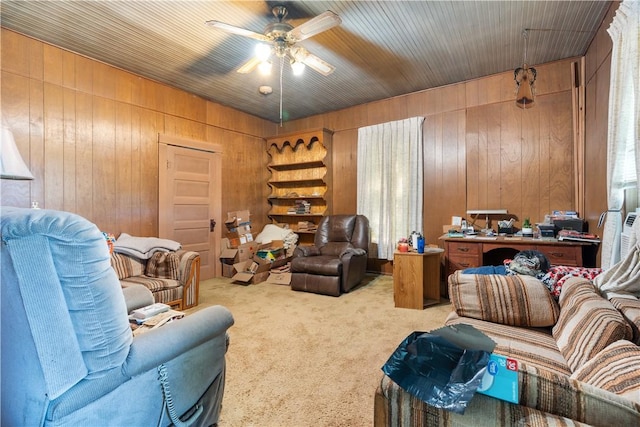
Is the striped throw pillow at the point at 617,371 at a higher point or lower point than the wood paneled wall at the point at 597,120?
lower

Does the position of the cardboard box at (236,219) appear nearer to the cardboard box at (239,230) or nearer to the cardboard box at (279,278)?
the cardboard box at (239,230)

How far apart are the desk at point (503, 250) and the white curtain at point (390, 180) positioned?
99cm

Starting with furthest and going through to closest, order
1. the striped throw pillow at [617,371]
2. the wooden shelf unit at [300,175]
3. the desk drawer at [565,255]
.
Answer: the wooden shelf unit at [300,175] < the desk drawer at [565,255] < the striped throw pillow at [617,371]

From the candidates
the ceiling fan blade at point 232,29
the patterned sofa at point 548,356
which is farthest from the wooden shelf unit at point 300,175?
the patterned sofa at point 548,356

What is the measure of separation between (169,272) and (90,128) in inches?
76.3

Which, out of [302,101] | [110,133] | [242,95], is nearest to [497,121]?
[302,101]

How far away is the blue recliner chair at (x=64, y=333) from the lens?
85 cm

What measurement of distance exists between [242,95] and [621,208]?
14.6 ft

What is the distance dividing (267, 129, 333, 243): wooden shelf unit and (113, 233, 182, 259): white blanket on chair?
7.60ft

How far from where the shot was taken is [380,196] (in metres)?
4.55

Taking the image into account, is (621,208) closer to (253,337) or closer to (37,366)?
(253,337)

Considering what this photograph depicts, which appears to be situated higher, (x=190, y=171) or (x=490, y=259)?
(x=190, y=171)

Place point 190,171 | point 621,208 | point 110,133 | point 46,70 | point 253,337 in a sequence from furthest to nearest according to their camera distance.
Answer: point 190,171
point 110,133
point 46,70
point 253,337
point 621,208

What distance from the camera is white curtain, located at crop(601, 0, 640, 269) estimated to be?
5.66 feet
